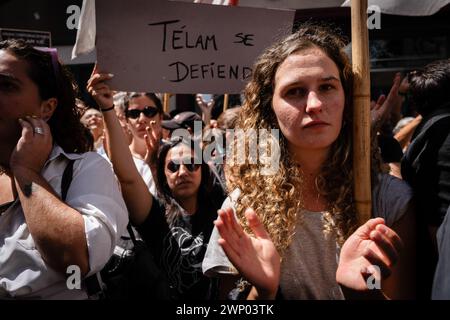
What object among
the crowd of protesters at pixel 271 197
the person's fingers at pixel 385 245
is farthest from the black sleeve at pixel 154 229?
the person's fingers at pixel 385 245

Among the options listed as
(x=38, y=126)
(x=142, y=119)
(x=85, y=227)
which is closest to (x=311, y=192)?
(x=85, y=227)

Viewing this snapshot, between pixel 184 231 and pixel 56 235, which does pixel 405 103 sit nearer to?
pixel 184 231

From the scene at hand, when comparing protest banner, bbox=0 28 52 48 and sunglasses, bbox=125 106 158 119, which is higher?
protest banner, bbox=0 28 52 48

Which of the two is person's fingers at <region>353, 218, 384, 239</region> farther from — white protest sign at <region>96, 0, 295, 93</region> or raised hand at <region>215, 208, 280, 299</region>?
white protest sign at <region>96, 0, 295, 93</region>

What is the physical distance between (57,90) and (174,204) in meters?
1.01

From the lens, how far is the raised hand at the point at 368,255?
5.20 ft

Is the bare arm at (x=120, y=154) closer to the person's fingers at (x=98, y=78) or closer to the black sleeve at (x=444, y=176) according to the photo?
the person's fingers at (x=98, y=78)

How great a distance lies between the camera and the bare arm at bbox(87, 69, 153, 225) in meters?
2.44

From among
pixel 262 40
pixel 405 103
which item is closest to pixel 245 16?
pixel 262 40

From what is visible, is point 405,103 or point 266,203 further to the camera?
point 405,103

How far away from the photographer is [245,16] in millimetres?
2824

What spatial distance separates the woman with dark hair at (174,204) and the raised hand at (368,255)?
1.08 m

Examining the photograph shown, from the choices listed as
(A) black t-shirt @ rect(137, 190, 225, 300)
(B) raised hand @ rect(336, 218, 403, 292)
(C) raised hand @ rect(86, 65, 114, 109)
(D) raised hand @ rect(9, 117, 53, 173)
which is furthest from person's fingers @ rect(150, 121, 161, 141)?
(B) raised hand @ rect(336, 218, 403, 292)
